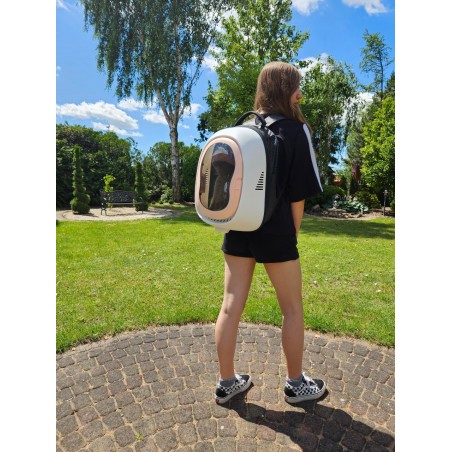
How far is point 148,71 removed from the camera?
1911cm

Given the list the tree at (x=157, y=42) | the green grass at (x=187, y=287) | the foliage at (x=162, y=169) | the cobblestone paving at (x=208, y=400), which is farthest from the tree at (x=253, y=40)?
the cobblestone paving at (x=208, y=400)

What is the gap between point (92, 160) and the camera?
20.8 m

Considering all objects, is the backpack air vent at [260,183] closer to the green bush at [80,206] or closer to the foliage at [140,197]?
the green bush at [80,206]

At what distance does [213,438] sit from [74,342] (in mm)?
1690

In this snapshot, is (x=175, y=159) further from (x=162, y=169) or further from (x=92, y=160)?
(x=92, y=160)

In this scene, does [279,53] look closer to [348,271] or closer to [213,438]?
[348,271]

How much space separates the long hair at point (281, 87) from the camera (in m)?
1.80

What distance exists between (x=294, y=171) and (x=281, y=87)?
49 cm

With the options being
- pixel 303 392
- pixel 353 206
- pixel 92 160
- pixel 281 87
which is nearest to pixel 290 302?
pixel 303 392

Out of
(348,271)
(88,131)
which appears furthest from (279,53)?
(348,271)

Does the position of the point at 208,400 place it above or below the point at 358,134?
below

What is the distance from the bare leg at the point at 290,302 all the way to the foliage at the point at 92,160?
19.4 meters

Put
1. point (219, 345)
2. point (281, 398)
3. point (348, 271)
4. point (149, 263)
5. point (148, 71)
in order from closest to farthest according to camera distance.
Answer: point (219, 345) → point (281, 398) → point (348, 271) → point (149, 263) → point (148, 71)

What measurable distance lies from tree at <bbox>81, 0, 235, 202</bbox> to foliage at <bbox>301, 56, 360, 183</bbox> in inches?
278
